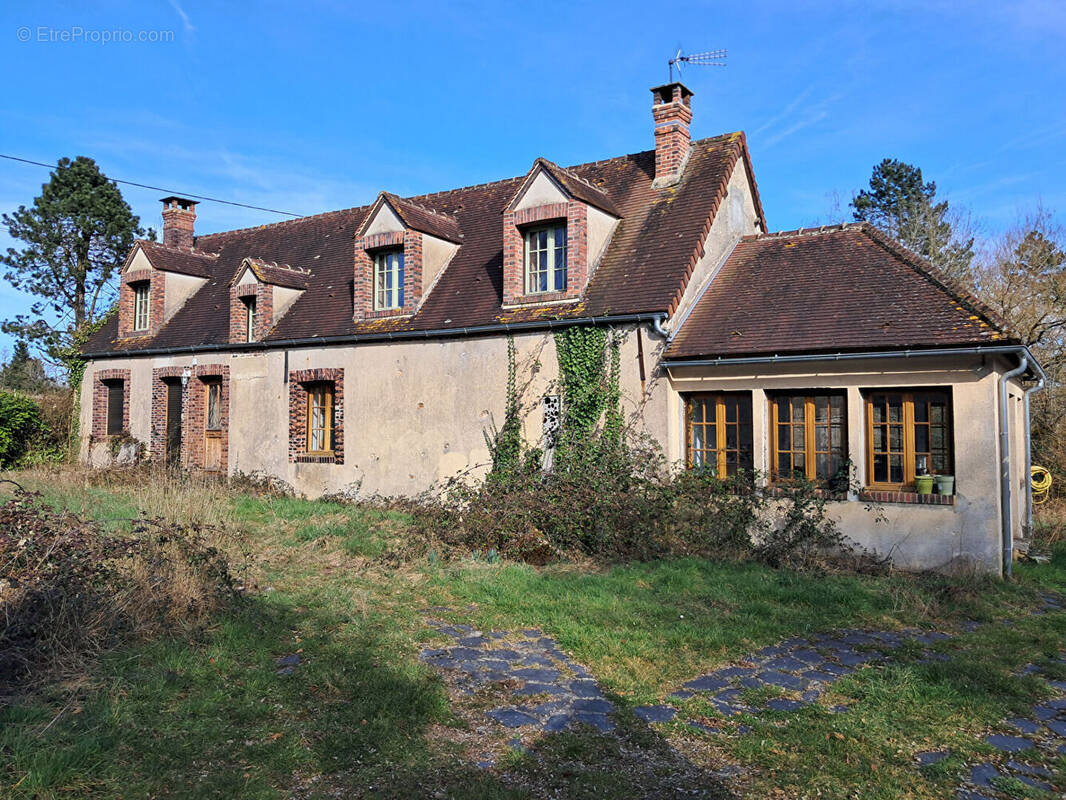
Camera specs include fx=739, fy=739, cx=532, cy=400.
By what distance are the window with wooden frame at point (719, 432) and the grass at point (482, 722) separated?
2.75 meters

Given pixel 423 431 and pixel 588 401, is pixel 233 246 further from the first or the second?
pixel 588 401

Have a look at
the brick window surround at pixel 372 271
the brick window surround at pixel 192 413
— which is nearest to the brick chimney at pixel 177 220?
the brick window surround at pixel 192 413

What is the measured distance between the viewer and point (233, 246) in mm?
21547

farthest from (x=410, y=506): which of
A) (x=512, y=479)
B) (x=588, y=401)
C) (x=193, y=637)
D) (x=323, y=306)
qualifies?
(x=193, y=637)

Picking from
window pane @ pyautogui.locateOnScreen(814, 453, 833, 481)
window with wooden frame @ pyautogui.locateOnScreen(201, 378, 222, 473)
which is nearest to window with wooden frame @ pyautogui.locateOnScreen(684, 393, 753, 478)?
window pane @ pyautogui.locateOnScreen(814, 453, 833, 481)

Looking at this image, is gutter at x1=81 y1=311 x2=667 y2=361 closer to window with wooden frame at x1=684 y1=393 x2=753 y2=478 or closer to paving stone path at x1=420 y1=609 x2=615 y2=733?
window with wooden frame at x1=684 y1=393 x2=753 y2=478

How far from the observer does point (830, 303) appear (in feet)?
37.7

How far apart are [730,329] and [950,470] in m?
3.68

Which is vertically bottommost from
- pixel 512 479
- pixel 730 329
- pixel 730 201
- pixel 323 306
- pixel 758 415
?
pixel 512 479

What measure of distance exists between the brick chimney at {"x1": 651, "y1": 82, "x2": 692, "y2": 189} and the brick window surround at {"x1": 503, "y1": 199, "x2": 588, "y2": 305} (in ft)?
7.62

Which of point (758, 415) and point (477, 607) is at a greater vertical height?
point (758, 415)

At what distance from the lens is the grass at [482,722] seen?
4125mm

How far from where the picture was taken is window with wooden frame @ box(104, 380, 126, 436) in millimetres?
19938

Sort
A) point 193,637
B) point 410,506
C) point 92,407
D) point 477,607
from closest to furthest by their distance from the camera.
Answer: point 193,637 → point 477,607 → point 410,506 → point 92,407
